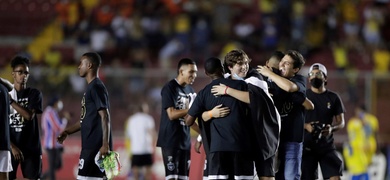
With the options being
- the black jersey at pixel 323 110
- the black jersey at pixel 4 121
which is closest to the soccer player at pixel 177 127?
the black jersey at pixel 323 110

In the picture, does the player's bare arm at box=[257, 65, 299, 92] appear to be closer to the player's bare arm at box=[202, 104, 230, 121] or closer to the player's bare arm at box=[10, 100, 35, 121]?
the player's bare arm at box=[202, 104, 230, 121]

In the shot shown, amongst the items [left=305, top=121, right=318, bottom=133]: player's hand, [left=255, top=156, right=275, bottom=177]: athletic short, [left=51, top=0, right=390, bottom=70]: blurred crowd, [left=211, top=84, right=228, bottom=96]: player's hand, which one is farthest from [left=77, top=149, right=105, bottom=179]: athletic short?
[left=51, top=0, right=390, bottom=70]: blurred crowd

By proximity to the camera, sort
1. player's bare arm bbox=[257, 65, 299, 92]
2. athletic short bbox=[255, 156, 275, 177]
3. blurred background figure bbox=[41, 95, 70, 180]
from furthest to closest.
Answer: blurred background figure bbox=[41, 95, 70, 180] → player's bare arm bbox=[257, 65, 299, 92] → athletic short bbox=[255, 156, 275, 177]

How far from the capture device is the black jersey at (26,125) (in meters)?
12.9

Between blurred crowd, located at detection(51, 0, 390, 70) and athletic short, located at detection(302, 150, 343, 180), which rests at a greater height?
blurred crowd, located at detection(51, 0, 390, 70)

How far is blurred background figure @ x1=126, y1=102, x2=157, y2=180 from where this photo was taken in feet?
68.4

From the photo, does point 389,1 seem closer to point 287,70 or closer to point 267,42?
point 267,42

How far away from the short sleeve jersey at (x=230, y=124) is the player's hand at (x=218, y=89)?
0.05 metres

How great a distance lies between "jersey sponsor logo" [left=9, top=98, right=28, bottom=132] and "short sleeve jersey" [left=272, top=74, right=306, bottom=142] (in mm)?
3641

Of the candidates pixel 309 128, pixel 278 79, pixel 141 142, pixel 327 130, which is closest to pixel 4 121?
pixel 278 79

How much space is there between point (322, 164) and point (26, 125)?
Result: 15.2 ft

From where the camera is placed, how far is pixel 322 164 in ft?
46.0

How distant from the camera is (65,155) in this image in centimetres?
2209

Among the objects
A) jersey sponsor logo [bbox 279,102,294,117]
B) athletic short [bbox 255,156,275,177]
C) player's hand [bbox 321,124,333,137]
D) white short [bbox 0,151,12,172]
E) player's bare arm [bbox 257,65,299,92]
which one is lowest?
athletic short [bbox 255,156,275,177]
